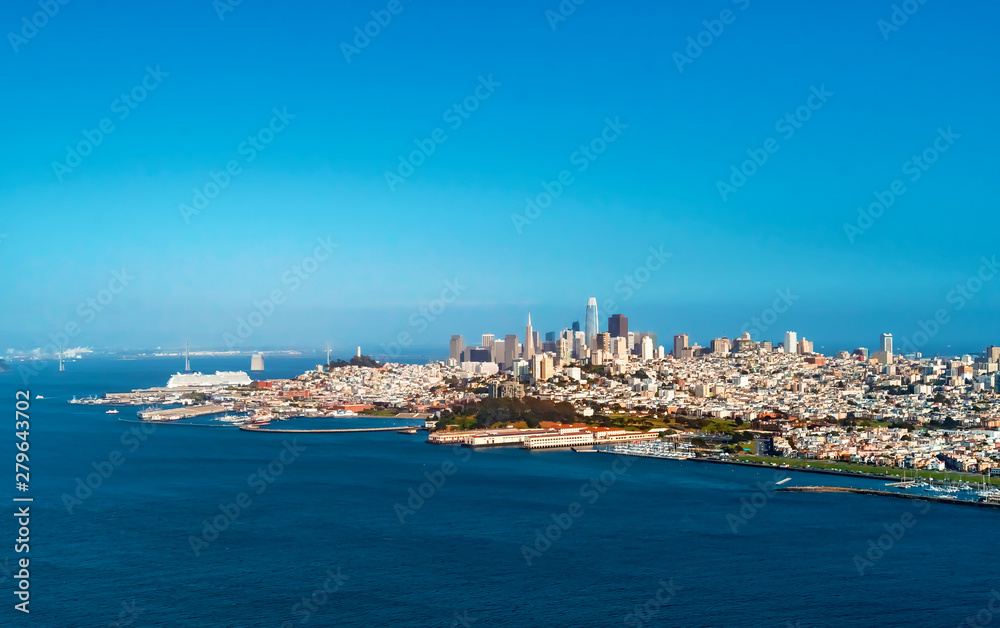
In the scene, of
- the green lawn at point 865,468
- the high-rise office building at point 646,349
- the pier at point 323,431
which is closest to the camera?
the green lawn at point 865,468

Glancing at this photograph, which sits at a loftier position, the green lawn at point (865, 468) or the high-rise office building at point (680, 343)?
the high-rise office building at point (680, 343)

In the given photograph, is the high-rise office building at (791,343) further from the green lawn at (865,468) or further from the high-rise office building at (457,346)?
the green lawn at (865,468)

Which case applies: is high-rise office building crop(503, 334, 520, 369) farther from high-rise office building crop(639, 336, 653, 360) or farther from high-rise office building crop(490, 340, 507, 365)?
high-rise office building crop(639, 336, 653, 360)

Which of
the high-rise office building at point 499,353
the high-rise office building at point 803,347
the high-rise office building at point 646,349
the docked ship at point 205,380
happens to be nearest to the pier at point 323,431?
the docked ship at point 205,380

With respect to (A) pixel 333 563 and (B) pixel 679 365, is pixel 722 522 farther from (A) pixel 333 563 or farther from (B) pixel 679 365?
(B) pixel 679 365

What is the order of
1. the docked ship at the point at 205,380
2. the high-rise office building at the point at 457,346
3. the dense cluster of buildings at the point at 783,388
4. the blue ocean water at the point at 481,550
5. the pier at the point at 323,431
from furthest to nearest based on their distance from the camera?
the high-rise office building at the point at 457,346, the docked ship at the point at 205,380, the pier at the point at 323,431, the dense cluster of buildings at the point at 783,388, the blue ocean water at the point at 481,550

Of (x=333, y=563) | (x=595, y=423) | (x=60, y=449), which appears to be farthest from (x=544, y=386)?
(x=333, y=563)

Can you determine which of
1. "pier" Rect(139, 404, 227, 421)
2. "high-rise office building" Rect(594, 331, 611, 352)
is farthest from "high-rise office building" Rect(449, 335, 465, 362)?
"pier" Rect(139, 404, 227, 421)

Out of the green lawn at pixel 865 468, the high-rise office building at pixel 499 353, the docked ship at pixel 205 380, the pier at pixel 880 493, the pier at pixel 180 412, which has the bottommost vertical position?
the green lawn at pixel 865 468

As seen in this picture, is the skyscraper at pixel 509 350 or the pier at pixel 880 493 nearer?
the pier at pixel 880 493
